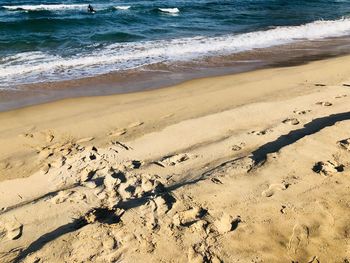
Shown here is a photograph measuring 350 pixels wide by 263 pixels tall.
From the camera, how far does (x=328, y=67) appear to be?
10.1 m

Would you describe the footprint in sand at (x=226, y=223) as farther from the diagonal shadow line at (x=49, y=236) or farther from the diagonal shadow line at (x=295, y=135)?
the diagonal shadow line at (x=49, y=236)

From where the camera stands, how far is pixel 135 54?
12.7 m

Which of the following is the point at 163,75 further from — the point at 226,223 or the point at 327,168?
the point at 226,223

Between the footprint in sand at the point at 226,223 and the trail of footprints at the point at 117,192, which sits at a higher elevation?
the footprint in sand at the point at 226,223

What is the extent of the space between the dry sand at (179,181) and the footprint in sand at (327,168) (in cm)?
1

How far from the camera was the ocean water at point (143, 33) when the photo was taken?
38.1 feet

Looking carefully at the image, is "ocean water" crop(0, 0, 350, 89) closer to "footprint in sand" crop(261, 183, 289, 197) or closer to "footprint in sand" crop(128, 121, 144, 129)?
"footprint in sand" crop(128, 121, 144, 129)

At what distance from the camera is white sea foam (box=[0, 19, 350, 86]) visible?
1073 centimetres

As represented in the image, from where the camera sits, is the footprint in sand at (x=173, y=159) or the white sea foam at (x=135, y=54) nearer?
the footprint in sand at (x=173, y=159)

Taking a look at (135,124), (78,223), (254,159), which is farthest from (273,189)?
(135,124)

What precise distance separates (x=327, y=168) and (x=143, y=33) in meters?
12.6

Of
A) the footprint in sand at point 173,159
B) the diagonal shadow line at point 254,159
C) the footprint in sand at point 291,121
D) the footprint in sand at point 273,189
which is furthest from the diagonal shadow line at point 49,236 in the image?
the footprint in sand at point 291,121

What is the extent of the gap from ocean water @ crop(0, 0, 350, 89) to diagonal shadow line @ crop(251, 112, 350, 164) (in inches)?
237

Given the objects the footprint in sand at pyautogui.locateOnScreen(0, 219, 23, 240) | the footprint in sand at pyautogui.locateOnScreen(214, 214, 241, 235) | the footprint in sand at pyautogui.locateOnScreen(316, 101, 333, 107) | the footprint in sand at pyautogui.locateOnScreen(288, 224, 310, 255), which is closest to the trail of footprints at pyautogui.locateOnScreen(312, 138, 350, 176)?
the footprint in sand at pyautogui.locateOnScreen(288, 224, 310, 255)
